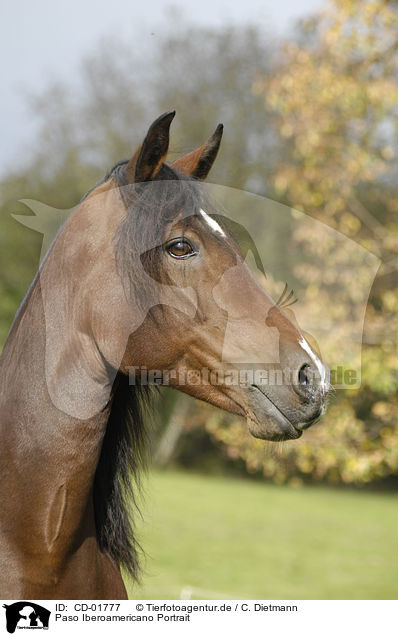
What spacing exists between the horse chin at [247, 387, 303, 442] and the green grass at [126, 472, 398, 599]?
386 centimetres

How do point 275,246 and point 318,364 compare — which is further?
point 275,246

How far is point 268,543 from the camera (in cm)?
1445

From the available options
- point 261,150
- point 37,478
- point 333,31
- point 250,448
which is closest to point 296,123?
point 333,31

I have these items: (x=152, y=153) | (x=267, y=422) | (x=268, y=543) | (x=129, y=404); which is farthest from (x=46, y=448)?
(x=268, y=543)

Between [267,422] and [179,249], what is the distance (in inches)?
27.1

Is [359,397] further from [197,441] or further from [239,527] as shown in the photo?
[197,441]

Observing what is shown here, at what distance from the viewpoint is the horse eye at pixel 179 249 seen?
2.21 metres

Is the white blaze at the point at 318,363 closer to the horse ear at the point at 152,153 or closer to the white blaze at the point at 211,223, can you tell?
the white blaze at the point at 211,223

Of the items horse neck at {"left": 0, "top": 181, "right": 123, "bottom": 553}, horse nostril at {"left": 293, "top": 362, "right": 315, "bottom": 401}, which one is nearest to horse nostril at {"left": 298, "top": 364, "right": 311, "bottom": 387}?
horse nostril at {"left": 293, "top": 362, "right": 315, "bottom": 401}

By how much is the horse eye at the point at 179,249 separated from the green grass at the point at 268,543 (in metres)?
4.02

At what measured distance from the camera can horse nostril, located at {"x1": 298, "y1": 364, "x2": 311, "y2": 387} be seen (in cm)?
209
